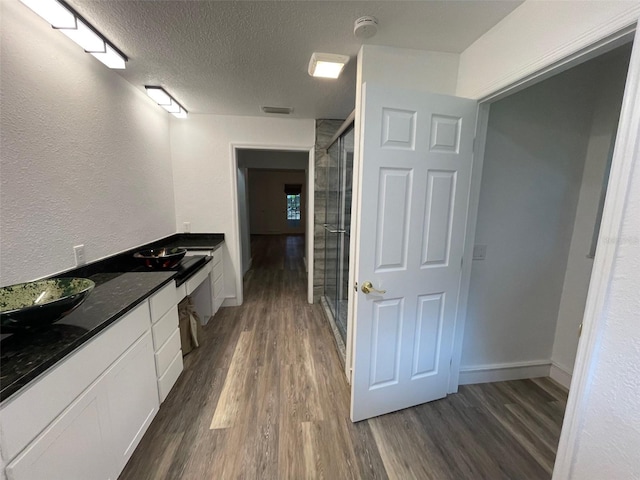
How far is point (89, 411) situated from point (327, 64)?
226 cm

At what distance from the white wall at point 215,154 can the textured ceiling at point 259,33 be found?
83 centimetres

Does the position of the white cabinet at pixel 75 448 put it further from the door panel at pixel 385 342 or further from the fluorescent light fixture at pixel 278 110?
the fluorescent light fixture at pixel 278 110

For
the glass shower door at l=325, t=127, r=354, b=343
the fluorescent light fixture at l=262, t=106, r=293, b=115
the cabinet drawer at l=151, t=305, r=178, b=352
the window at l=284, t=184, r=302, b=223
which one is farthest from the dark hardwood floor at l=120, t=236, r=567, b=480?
the window at l=284, t=184, r=302, b=223

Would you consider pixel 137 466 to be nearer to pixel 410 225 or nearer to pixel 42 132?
pixel 42 132

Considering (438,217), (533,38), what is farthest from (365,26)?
(438,217)

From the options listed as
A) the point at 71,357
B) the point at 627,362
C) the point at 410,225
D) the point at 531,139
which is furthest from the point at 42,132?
the point at 531,139

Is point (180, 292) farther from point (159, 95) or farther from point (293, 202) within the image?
point (293, 202)

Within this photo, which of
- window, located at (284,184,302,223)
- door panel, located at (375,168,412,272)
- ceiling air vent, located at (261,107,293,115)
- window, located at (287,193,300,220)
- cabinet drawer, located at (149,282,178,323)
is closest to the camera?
door panel, located at (375,168,412,272)

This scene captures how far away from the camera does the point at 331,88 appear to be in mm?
2254

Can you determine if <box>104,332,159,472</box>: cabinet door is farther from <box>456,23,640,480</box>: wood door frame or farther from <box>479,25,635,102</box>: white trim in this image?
<box>479,25,635,102</box>: white trim

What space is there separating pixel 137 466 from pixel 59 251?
1.30 metres

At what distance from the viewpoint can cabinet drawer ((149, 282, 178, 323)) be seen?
1563mm

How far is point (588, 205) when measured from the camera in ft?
6.09

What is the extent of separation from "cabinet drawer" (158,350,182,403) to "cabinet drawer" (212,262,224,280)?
112 cm
